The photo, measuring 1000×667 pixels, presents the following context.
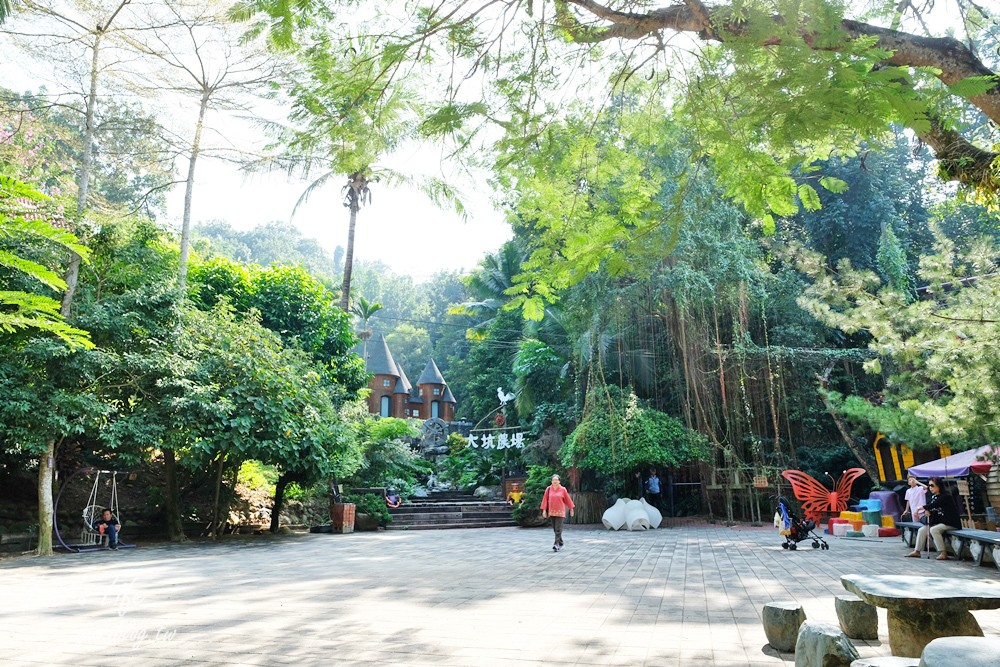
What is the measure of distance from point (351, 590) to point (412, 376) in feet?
148

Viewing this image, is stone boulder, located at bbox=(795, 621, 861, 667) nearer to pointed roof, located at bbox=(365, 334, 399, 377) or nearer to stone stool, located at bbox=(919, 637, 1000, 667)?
stone stool, located at bbox=(919, 637, 1000, 667)

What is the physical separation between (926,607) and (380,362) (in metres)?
37.4

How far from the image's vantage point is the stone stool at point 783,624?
3.62 m

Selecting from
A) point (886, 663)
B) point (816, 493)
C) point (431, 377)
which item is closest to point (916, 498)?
point (816, 493)

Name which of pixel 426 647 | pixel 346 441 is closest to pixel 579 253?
pixel 426 647

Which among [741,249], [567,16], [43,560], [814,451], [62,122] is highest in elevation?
[62,122]

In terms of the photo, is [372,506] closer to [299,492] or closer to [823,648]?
[299,492]

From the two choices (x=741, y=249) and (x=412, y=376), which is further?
(x=412, y=376)

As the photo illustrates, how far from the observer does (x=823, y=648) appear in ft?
9.62

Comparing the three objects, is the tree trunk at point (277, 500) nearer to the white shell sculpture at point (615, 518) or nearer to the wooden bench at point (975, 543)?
the white shell sculpture at point (615, 518)

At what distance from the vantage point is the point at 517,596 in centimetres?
555

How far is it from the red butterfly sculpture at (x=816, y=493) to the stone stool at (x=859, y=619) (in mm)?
10495

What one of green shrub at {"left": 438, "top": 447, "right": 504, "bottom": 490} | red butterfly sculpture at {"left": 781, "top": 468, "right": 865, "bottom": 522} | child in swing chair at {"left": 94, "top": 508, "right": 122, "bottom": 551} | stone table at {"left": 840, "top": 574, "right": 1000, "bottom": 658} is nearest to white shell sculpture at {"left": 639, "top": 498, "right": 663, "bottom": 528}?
red butterfly sculpture at {"left": 781, "top": 468, "right": 865, "bottom": 522}

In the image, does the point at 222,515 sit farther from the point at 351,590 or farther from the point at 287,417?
the point at 351,590
